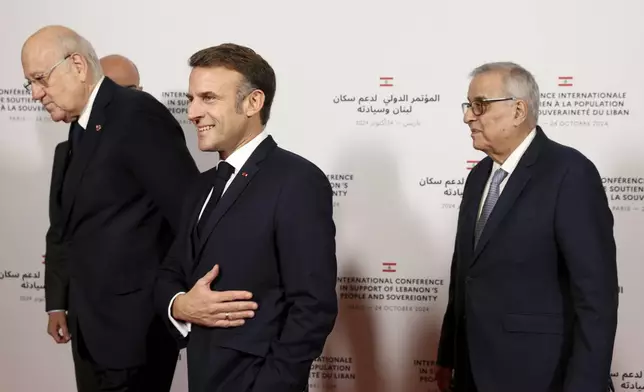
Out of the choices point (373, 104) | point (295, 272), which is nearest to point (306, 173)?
point (295, 272)

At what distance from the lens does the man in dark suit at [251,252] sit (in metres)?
1.49

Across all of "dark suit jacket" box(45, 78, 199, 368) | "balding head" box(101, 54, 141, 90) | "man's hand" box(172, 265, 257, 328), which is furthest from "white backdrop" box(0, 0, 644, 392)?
"man's hand" box(172, 265, 257, 328)

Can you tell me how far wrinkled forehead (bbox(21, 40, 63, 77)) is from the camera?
2.11m

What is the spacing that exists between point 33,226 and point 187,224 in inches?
69.9

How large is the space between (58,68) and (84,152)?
268 millimetres

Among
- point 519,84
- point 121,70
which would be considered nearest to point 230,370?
point 519,84

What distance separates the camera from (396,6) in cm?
281

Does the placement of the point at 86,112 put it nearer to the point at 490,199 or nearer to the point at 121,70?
the point at 121,70

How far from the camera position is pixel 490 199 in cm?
180

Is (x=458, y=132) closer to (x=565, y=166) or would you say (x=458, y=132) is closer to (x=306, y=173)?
A: (x=565, y=166)

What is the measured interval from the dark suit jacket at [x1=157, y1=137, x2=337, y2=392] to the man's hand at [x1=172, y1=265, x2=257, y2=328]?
27 millimetres

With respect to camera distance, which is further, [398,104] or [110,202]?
[398,104]

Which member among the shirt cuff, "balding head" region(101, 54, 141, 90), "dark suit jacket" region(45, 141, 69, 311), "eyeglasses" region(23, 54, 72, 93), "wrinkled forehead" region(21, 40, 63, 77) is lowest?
the shirt cuff

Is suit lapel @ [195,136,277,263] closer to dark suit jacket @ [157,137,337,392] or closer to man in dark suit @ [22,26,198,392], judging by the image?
dark suit jacket @ [157,137,337,392]
